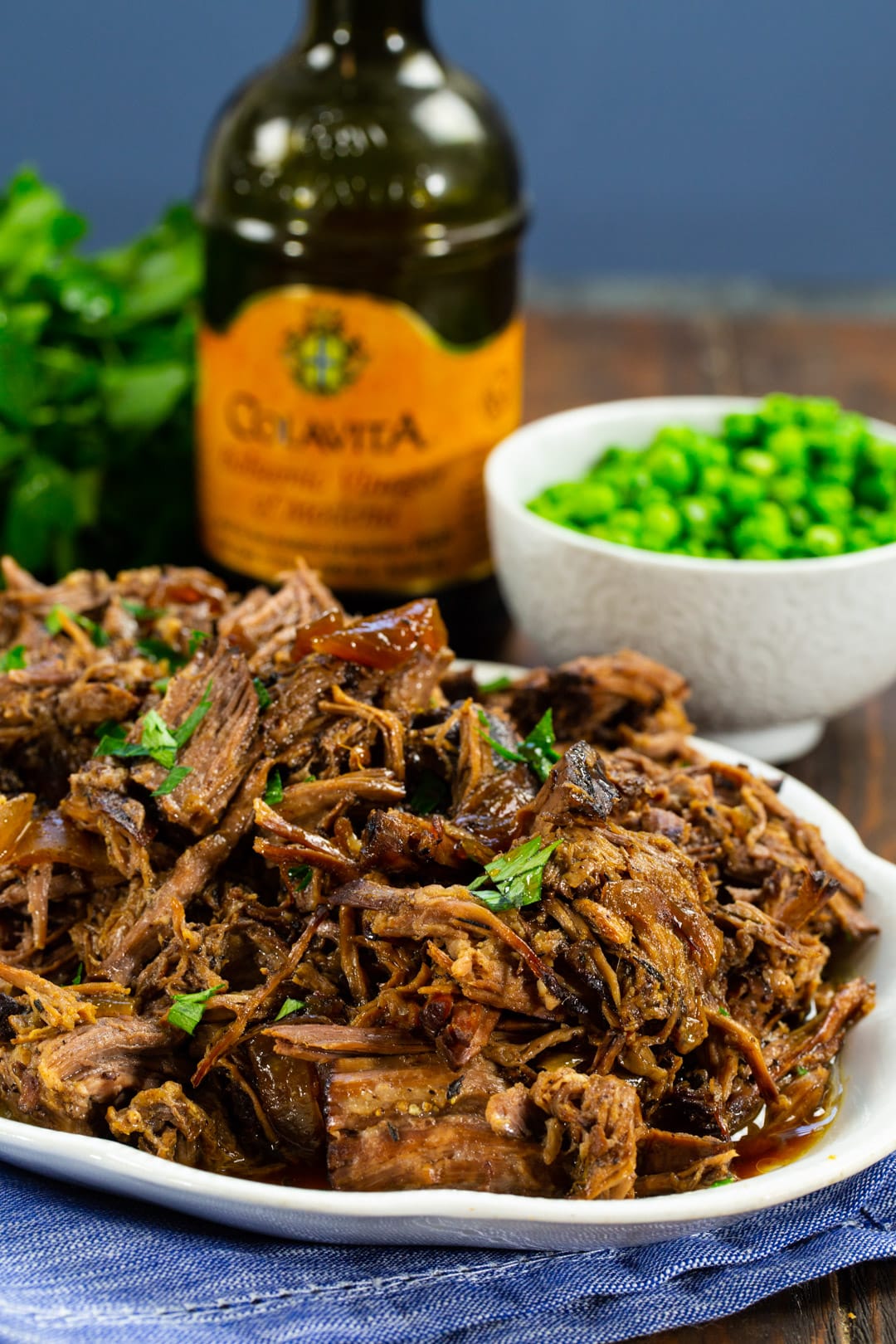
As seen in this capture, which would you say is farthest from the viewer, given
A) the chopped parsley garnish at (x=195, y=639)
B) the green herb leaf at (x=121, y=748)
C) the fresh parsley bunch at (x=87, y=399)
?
the fresh parsley bunch at (x=87, y=399)

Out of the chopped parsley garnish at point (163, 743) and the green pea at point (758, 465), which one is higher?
the chopped parsley garnish at point (163, 743)

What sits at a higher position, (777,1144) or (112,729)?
(112,729)

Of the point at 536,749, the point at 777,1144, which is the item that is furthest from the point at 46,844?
the point at 777,1144

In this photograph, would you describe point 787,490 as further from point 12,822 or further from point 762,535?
point 12,822

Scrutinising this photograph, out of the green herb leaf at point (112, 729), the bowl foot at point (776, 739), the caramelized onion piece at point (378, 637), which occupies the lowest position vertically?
the bowl foot at point (776, 739)

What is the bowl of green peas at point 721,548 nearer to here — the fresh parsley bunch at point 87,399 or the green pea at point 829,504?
the green pea at point 829,504

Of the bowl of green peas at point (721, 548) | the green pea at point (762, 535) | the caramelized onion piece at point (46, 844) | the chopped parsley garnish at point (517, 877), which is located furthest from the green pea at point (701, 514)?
the caramelized onion piece at point (46, 844)
